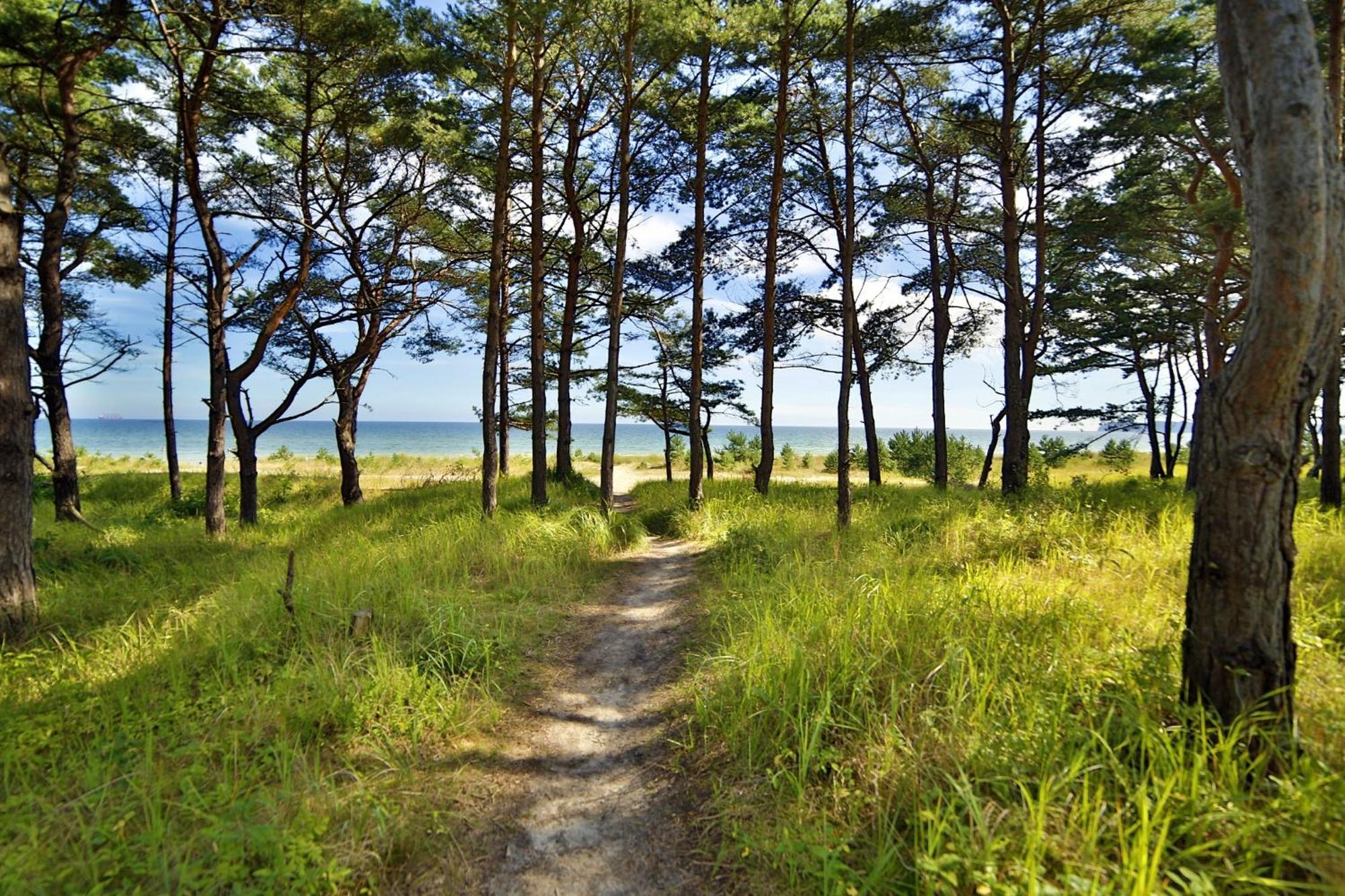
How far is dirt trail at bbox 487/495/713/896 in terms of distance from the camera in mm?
2318

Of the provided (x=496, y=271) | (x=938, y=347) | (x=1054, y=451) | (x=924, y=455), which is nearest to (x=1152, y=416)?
(x=1054, y=451)

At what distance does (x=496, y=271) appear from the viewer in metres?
8.45

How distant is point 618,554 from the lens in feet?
27.2

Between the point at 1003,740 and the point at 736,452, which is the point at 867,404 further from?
the point at 736,452

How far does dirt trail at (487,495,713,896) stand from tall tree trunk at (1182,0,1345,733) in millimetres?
2641

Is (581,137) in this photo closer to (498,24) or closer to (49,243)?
(498,24)

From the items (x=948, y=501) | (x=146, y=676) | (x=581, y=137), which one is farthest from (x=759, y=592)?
(x=581, y=137)

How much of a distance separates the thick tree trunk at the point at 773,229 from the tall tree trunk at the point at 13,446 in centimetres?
901

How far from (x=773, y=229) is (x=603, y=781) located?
9.67 metres

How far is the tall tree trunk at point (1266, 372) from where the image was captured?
217cm

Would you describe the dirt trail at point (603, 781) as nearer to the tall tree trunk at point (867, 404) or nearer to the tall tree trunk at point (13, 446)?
the tall tree trunk at point (13, 446)

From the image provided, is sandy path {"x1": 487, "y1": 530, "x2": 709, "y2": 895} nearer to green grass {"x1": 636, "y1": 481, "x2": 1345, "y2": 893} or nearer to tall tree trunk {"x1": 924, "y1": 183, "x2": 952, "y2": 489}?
green grass {"x1": 636, "y1": 481, "x2": 1345, "y2": 893}

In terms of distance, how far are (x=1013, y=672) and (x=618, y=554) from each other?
611 cm

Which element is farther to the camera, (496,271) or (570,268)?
(570,268)
